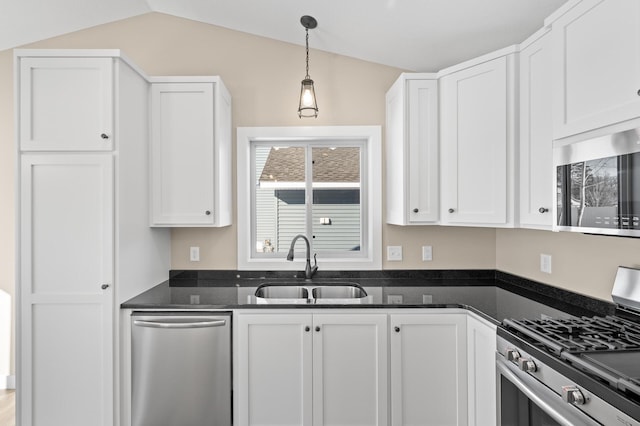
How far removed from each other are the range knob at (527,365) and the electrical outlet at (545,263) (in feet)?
3.20

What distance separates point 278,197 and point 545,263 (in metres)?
1.86

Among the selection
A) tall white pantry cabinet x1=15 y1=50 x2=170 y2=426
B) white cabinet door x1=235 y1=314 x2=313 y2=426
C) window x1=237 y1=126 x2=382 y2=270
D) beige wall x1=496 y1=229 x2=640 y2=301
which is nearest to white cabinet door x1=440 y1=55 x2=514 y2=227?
beige wall x1=496 y1=229 x2=640 y2=301

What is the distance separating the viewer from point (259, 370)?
6.63 feet

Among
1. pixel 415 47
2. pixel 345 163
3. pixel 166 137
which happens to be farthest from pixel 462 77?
pixel 166 137

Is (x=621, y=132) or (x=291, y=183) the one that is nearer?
(x=621, y=132)

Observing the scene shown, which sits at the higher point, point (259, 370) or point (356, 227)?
point (356, 227)

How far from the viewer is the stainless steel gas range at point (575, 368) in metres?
1.05

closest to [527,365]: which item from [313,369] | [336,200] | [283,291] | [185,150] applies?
[313,369]

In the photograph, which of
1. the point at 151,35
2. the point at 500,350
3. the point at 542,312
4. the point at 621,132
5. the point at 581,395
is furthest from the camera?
the point at 151,35

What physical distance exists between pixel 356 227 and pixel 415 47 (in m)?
1.34

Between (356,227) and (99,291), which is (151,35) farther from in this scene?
(356,227)

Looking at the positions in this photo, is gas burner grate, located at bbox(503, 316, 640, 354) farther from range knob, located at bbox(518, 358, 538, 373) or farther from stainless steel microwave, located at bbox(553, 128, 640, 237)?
stainless steel microwave, located at bbox(553, 128, 640, 237)

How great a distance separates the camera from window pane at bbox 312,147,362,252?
2.89 m

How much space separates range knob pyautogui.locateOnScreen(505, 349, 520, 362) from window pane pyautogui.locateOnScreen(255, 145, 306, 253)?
1.71 m
